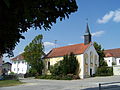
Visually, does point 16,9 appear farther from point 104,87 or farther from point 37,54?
point 37,54

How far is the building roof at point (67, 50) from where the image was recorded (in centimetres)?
4965

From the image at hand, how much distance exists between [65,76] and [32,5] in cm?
3799

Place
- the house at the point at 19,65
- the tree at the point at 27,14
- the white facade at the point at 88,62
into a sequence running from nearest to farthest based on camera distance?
the tree at the point at 27,14, the white facade at the point at 88,62, the house at the point at 19,65

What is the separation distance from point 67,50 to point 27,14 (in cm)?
4844

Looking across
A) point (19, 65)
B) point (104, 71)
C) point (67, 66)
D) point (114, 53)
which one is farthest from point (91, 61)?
point (114, 53)

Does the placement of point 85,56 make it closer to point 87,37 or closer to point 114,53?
point 87,37

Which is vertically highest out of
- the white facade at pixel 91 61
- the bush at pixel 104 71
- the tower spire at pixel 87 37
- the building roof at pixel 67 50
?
the tower spire at pixel 87 37

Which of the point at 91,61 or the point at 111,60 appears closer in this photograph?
the point at 91,61

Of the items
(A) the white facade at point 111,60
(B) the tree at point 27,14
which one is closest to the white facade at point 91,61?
(A) the white facade at point 111,60

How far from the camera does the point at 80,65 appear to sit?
47.8 metres

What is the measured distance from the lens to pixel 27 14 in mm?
6109

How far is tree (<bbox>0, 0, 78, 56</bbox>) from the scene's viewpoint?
6.07m

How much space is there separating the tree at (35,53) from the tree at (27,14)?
4414 centimetres

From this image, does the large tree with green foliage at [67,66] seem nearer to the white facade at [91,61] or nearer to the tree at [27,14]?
the white facade at [91,61]
